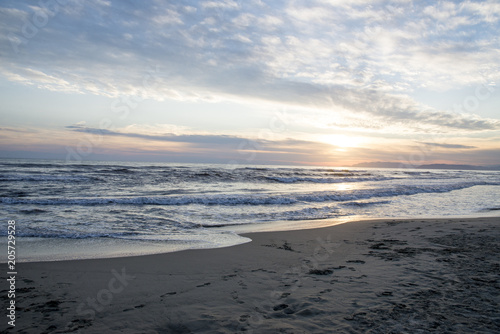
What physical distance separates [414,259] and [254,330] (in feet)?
14.6

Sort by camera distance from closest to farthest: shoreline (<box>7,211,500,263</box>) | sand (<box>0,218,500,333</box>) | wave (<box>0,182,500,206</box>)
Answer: sand (<box>0,218,500,333</box>)
shoreline (<box>7,211,500,263</box>)
wave (<box>0,182,500,206</box>)

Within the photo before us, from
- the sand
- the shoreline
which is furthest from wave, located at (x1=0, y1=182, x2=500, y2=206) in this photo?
the sand

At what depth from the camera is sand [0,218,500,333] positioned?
345 cm

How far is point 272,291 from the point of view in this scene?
446cm

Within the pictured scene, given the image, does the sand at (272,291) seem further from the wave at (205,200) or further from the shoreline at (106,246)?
the wave at (205,200)

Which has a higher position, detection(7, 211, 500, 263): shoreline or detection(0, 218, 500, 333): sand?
detection(0, 218, 500, 333): sand

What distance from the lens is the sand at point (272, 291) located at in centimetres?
345

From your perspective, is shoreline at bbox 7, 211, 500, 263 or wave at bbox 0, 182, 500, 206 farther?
wave at bbox 0, 182, 500, 206

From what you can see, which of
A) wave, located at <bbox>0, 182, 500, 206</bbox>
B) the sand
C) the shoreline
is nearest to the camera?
the sand

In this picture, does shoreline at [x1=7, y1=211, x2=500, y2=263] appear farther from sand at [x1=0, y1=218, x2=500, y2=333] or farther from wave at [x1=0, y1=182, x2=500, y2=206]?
wave at [x1=0, y1=182, x2=500, y2=206]

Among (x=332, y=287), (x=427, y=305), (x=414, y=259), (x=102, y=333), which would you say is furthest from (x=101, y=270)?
(x=414, y=259)

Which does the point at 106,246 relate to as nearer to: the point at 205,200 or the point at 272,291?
the point at 272,291

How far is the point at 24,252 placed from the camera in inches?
255

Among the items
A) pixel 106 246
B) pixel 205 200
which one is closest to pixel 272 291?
pixel 106 246
